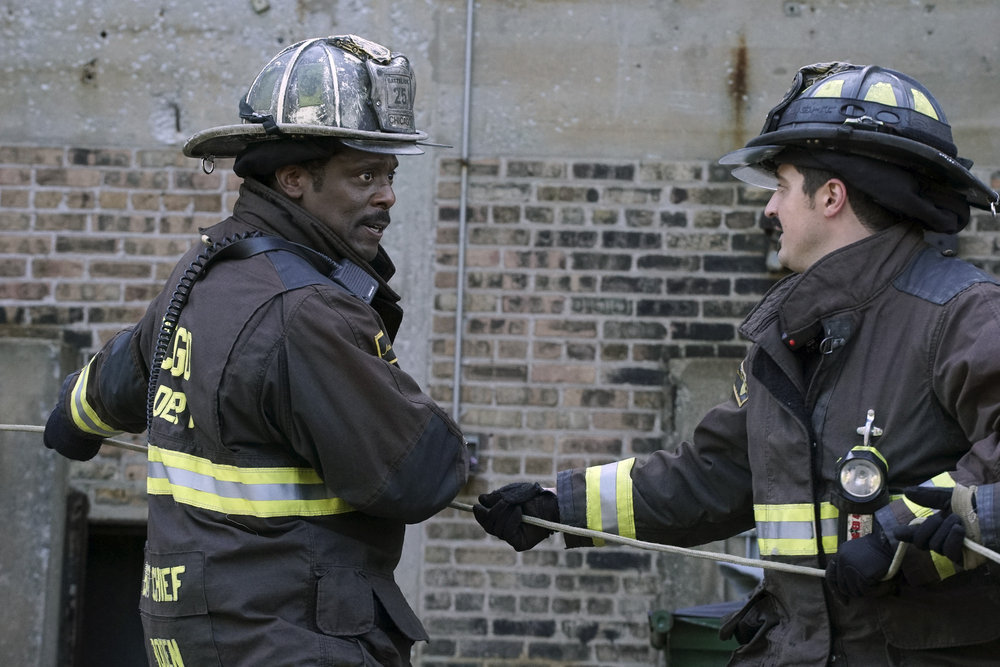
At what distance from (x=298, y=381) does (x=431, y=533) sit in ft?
8.70

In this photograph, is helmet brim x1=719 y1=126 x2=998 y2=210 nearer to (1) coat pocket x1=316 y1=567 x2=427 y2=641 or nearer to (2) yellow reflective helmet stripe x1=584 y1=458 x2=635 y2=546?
(2) yellow reflective helmet stripe x1=584 y1=458 x2=635 y2=546

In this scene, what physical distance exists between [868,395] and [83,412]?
7.17 ft

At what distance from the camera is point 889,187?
2.99 metres

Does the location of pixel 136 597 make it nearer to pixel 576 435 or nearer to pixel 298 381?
pixel 576 435

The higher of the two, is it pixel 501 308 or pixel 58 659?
pixel 501 308

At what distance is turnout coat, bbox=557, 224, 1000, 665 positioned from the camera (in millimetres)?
2750

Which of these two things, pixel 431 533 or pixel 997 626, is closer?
pixel 997 626

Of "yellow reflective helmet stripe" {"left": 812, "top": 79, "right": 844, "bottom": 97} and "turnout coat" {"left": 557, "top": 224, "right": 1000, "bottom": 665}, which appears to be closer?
"turnout coat" {"left": 557, "top": 224, "right": 1000, "bottom": 665}

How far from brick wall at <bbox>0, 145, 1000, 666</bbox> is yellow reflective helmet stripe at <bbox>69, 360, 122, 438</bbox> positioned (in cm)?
185

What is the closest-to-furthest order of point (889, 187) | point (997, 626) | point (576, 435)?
point (997, 626)
point (889, 187)
point (576, 435)

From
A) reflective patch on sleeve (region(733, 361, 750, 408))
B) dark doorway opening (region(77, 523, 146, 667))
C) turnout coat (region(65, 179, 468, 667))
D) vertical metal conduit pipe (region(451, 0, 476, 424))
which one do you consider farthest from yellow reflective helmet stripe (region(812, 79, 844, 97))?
dark doorway opening (region(77, 523, 146, 667))

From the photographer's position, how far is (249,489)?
9.52 ft

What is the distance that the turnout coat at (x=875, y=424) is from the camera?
2.75m

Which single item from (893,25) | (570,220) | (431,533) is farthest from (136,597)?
(893,25)
